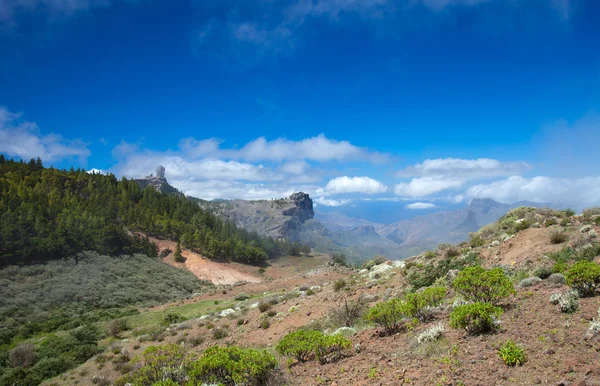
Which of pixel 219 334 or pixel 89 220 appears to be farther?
pixel 89 220

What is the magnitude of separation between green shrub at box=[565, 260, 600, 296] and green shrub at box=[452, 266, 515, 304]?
1.57 meters

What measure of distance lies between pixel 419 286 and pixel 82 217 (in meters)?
73.9

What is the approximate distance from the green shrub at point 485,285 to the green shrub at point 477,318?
164cm

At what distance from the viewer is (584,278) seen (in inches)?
353

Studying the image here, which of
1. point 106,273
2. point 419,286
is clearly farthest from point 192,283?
point 419,286

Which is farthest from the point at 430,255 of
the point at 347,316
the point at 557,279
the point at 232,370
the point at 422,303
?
the point at 232,370

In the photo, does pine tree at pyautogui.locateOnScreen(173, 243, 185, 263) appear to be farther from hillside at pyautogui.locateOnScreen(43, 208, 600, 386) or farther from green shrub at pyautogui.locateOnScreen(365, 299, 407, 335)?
green shrub at pyautogui.locateOnScreen(365, 299, 407, 335)

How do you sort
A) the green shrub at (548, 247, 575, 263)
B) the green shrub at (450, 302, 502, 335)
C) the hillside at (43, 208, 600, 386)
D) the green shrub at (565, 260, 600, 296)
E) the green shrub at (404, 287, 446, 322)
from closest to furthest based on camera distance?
the hillside at (43, 208, 600, 386) < the green shrub at (450, 302, 502, 335) < the green shrub at (565, 260, 600, 296) < the green shrub at (404, 287, 446, 322) < the green shrub at (548, 247, 575, 263)

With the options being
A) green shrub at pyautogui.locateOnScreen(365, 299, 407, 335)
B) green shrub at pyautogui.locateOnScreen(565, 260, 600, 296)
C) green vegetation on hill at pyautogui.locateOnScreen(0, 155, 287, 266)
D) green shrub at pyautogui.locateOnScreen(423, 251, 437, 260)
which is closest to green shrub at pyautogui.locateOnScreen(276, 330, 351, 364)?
green shrub at pyautogui.locateOnScreen(365, 299, 407, 335)

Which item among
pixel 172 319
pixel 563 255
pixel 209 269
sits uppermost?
pixel 563 255

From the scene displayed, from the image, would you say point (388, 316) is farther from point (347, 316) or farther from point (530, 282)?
point (530, 282)

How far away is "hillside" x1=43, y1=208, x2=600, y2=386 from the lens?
6535mm

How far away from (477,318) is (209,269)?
72.2 meters

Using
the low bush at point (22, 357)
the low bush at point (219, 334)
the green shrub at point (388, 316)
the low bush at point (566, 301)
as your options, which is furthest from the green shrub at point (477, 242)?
the low bush at point (22, 357)
